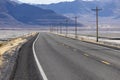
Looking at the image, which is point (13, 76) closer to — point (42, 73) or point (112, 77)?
point (42, 73)

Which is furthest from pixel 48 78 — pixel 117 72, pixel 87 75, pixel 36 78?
pixel 117 72

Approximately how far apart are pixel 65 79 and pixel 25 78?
1635 mm

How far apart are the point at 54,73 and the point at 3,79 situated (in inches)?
99.2

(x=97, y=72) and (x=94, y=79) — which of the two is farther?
(x=97, y=72)

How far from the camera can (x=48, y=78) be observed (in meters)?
14.8

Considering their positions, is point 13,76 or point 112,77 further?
point 13,76

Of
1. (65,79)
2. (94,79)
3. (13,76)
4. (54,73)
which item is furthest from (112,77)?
(13,76)

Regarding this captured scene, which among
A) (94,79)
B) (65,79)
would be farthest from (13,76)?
(94,79)

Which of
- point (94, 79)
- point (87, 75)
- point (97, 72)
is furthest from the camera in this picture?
point (97, 72)

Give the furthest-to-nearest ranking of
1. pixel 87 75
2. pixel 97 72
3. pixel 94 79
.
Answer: pixel 97 72
pixel 87 75
pixel 94 79

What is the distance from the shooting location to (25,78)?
14.9 meters

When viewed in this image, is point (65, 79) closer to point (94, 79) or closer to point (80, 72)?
point (94, 79)

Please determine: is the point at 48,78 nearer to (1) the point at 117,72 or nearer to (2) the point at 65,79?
(2) the point at 65,79

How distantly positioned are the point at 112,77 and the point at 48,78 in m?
2.41
